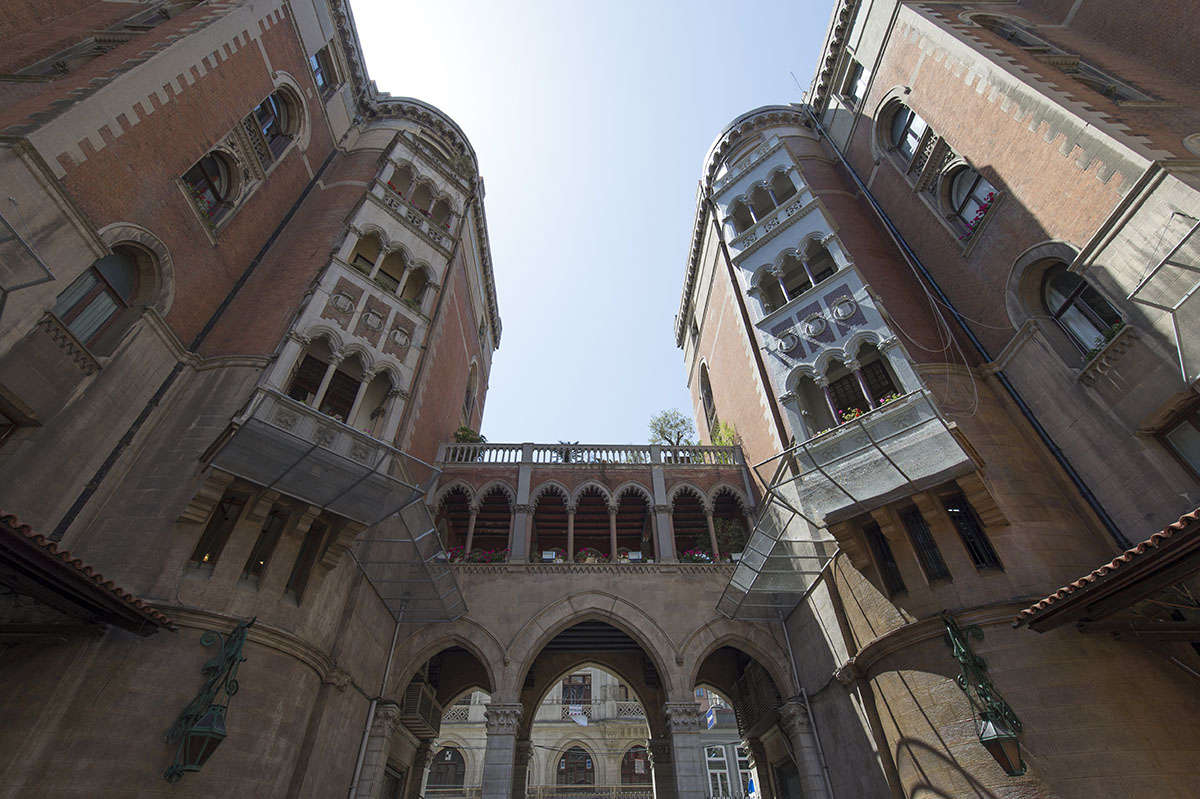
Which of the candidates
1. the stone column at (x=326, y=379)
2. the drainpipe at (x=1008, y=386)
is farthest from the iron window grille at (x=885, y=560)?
the stone column at (x=326, y=379)

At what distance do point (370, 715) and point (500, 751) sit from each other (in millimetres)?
3688

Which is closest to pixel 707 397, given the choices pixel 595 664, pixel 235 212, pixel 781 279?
pixel 781 279

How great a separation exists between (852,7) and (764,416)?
17.0m

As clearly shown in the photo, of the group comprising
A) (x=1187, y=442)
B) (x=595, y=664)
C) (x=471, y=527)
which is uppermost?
(x=471, y=527)

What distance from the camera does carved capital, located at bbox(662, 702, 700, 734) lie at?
54.3 ft

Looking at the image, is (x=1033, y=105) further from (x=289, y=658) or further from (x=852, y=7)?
(x=289, y=658)

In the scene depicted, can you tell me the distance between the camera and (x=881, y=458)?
13062 millimetres

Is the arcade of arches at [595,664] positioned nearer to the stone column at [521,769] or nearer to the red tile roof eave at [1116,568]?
the stone column at [521,769]

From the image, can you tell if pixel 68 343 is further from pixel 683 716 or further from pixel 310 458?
pixel 683 716

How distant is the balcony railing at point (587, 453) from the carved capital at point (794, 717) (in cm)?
915

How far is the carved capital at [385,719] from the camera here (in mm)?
16000

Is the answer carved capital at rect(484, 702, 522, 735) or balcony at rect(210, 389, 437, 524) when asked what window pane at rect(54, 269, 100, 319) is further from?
carved capital at rect(484, 702, 522, 735)

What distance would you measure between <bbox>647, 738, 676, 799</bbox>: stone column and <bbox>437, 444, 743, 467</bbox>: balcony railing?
10296 mm

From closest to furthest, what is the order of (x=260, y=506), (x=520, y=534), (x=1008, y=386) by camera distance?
(x=260, y=506) < (x=1008, y=386) < (x=520, y=534)
